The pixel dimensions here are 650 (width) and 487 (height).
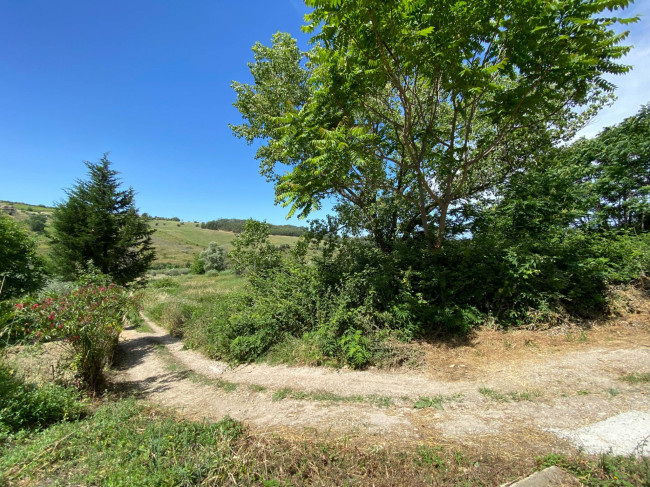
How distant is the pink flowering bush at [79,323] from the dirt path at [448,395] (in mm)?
1284

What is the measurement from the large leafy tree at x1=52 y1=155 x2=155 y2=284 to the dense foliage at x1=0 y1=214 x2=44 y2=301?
73cm

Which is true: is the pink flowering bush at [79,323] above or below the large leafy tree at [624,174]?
below

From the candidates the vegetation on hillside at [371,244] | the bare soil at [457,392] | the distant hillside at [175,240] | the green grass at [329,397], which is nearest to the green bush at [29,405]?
the vegetation on hillside at [371,244]

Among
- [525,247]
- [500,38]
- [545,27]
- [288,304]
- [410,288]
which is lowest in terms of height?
[288,304]

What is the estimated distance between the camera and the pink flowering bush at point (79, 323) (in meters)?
5.11

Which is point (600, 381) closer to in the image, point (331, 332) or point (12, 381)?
point (331, 332)

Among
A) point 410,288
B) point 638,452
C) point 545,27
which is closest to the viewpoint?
point 638,452

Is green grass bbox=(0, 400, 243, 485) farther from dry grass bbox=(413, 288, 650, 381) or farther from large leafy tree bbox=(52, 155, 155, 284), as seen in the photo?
large leafy tree bbox=(52, 155, 155, 284)

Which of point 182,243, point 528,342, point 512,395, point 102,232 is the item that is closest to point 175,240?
point 182,243

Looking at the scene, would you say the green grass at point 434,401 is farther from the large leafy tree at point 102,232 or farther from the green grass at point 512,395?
the large leafy tree at point 102,232

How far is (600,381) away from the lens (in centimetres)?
415

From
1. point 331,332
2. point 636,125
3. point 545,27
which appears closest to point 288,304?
point 331,332

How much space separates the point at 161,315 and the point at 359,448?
1462 cm

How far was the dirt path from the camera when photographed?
333 centimetres
